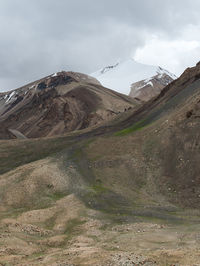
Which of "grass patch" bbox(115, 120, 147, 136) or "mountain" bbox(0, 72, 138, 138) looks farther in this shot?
"mountain" bbox(0, 72, 138, 138)

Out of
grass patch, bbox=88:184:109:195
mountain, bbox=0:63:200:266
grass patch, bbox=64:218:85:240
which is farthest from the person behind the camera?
grass patch, bbox=88:184:109:195

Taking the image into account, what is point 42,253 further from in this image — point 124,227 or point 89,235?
point 124,227

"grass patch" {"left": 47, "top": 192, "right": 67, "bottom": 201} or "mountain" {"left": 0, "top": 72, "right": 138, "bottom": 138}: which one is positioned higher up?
"mountain" {"left": 0, "top": 72, "right": 138, "bottom": 138}

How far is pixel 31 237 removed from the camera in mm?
28297

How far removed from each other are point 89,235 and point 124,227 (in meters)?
3.63

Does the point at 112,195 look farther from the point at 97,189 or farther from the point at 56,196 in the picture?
the point at 56,196

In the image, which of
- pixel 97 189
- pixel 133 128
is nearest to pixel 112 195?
pixel 97 189

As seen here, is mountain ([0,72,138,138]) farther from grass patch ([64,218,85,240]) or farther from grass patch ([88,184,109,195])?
grass patch ([64,218,85,240])

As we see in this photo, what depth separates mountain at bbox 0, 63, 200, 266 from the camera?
885 inches

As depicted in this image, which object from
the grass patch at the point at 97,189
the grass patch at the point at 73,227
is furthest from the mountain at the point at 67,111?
the grass patch at the point at 73,227

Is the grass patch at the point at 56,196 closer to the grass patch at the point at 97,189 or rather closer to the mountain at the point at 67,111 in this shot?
the grass patch at the point at 97,189

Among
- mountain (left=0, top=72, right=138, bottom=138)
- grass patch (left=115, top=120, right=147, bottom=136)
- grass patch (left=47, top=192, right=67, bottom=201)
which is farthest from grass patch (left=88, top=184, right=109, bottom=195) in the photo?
mountain (left=0, top=72, right=138, bottom=138)

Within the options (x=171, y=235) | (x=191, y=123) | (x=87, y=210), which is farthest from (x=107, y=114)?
(x=171, y=235)

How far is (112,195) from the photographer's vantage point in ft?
134
